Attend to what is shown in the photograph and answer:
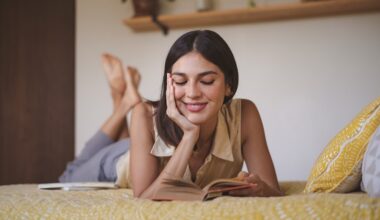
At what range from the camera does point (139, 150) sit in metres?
1.27

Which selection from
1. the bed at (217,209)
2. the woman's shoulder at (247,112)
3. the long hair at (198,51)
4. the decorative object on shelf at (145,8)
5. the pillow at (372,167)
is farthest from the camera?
the decorative object on shelf at (145,8)

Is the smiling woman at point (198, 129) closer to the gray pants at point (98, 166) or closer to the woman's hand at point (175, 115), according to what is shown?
the woman's hand at point (175, 115)

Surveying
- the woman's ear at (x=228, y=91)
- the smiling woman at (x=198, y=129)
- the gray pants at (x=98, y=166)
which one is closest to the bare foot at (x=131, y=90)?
the gray pants at (x=98, y=166)

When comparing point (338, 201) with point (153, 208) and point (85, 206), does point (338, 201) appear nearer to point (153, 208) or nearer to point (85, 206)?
A: point (153, 208)

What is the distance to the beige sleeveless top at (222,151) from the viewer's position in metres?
1.29

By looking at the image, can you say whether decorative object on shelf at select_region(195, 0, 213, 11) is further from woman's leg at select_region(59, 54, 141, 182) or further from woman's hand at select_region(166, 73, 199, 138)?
woman's hand at select_region(166, 73, 199, 138)

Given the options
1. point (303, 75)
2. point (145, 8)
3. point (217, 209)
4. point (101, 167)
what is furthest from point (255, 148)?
point (145, 8)

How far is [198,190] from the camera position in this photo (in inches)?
40.3

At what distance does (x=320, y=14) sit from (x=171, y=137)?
1.67 meters

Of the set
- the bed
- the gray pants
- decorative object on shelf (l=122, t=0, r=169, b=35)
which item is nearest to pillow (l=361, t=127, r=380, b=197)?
the bed

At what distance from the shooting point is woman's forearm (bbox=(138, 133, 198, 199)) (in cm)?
113

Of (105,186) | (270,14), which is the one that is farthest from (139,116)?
(270,14)

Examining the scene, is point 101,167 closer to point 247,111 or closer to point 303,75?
point 247,111

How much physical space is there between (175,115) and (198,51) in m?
0.18
